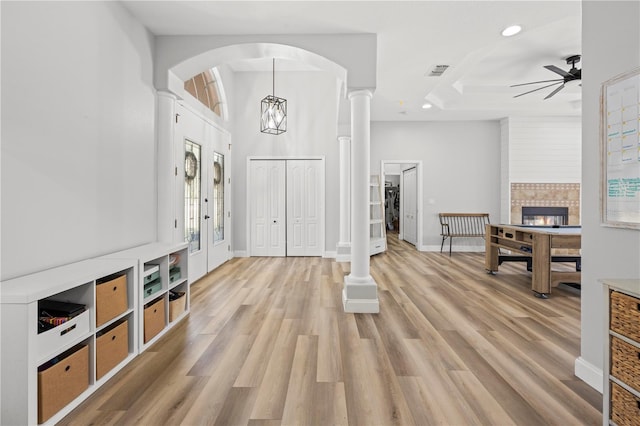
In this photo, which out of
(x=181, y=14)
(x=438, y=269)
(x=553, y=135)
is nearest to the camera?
(x=181, y=14)

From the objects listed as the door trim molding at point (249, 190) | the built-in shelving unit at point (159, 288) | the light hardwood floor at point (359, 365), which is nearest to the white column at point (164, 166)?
the built-in shelving unit at point (159, 288)

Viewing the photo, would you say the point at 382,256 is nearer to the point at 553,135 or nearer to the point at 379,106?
the point at 379,106

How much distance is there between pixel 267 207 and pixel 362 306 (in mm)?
3883

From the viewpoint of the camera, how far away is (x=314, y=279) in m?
4.79

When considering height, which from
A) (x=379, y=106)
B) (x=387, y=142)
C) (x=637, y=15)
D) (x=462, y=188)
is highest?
(x=379, y=106)

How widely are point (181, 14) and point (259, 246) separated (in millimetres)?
4524

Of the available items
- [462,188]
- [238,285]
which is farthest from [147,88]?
[462,188]

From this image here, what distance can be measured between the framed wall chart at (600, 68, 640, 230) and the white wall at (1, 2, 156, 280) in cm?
360

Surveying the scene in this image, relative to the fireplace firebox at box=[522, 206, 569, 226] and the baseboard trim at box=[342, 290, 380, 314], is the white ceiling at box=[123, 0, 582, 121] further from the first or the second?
the fireplace firebox at box=[522, 206, 569, 226]

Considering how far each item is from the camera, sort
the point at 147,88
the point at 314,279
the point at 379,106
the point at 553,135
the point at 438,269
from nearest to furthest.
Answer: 1. the point at 147,88
2. the point at 314,279
3. the point at 438,269
4. the point at 379,106
5. the point at 553,135

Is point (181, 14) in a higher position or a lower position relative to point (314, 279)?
higher

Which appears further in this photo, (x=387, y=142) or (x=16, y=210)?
(x=387, y=142)

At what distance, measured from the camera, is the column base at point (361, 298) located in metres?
3.32

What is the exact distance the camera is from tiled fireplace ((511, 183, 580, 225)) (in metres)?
7.19
